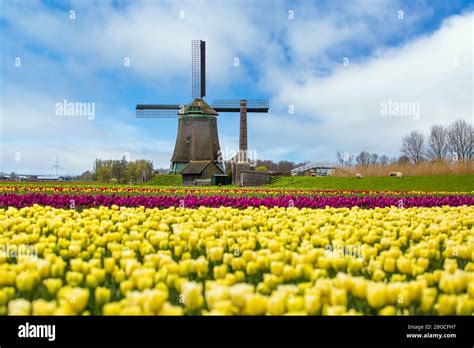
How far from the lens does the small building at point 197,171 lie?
44.2 metres

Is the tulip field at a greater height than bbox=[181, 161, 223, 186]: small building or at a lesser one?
lesser

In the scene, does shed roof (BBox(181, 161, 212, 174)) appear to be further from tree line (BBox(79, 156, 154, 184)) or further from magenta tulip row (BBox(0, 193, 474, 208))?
magenta tulip row (BBox(0, 193, 474, 208))

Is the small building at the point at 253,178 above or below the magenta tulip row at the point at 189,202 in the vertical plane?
above

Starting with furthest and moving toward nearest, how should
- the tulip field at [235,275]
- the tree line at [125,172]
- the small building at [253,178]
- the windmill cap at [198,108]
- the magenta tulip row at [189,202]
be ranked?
the tree line at [125,172]
the windmill cap at [198,108]
the small building at [253,178]
the magenta tulip row at [189,202]
the tulip field at [235,275]

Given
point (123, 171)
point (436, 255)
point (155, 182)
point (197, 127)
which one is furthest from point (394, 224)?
point (123, 171)

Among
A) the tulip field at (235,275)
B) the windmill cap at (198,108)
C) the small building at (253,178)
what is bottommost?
the tulip field at (235,275)

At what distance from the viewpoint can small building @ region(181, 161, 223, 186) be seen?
44.2 m

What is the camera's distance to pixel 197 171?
44031 mm

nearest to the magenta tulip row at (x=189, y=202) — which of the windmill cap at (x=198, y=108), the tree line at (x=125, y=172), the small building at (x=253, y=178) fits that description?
the small building at (x=253, y=178)

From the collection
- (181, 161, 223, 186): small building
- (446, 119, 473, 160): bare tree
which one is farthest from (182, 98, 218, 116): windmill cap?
(446, 119, 473, 160): bare tree

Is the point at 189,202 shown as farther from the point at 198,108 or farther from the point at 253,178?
the point at 198,108

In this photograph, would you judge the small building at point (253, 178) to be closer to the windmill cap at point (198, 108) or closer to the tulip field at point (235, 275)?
the windmill cap at point (198, 108)
